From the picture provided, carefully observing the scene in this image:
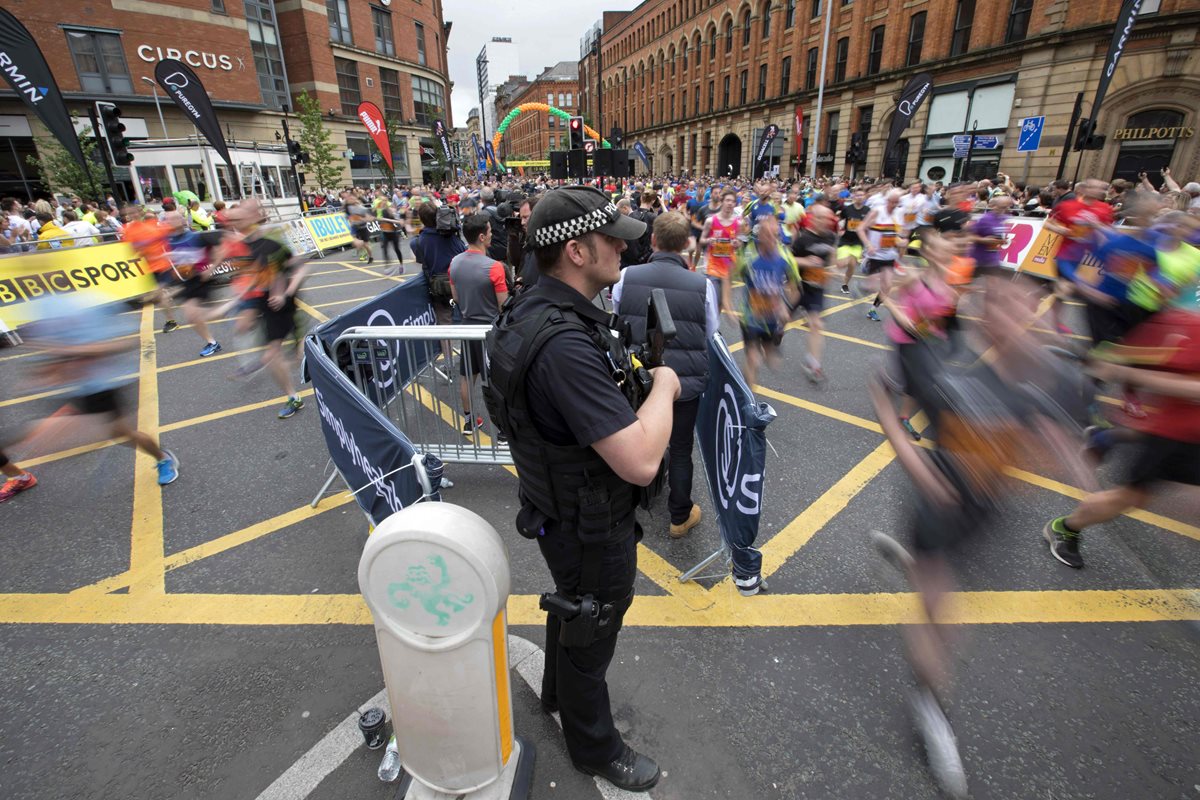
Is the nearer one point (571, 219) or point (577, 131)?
point (571, 219)

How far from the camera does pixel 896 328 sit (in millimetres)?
3861

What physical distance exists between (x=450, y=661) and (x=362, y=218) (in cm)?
1692

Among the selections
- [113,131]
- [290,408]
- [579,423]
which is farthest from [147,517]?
[113,131]

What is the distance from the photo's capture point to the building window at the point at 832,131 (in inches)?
1435

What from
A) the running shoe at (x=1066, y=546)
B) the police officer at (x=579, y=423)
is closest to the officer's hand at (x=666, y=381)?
the police officer at (x=579, y=423)

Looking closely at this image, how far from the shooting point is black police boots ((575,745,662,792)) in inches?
82.4

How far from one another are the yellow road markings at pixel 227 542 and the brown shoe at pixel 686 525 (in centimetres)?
241

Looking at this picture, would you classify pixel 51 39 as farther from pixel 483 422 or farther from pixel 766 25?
pixel 766 25

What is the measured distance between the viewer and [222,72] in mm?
32500

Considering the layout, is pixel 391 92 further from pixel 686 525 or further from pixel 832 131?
pixel 686 525

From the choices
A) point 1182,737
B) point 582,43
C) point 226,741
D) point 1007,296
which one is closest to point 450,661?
point 226,741

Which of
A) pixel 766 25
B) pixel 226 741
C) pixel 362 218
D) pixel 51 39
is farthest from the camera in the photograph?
pixel 766 25

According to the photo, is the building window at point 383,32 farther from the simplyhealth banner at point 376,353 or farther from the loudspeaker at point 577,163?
the simplyhealth banner at point 376,353

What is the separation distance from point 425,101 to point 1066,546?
6089 cm
